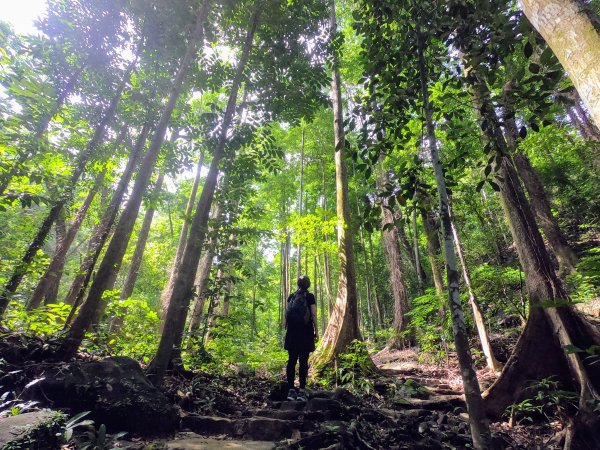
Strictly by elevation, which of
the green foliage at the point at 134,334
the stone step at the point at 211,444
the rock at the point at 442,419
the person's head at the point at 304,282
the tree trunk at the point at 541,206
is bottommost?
the stone step at the point at 211,444

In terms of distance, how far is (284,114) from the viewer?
757cm

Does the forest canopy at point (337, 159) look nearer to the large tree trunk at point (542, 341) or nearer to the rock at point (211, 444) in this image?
the large tree trunk at point (542, 341)

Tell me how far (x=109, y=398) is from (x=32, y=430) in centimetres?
108

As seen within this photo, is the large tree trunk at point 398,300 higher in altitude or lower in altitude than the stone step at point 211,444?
higher

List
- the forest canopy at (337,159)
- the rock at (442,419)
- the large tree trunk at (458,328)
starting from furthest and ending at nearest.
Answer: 1. the rock at (442,419)
2. the forest canopy at (337,159)
3. the large tree trunk at (458,328)

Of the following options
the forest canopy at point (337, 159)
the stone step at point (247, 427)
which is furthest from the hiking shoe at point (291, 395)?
the stone step at point (247, 427)

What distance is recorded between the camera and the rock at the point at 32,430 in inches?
88.4

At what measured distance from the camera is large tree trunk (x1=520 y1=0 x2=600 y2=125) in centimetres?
151

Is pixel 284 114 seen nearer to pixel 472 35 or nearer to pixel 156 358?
pixel 472 35

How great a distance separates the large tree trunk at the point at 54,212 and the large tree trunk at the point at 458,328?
5.93 m

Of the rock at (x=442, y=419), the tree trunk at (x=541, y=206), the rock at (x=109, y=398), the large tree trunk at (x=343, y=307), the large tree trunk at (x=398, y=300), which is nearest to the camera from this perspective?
the rock at (x=109, y=398)

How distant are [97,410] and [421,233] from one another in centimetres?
2027

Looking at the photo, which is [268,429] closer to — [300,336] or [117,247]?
[300,336]

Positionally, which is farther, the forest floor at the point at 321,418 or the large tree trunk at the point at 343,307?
the large tree trunk at the point at 343,307
